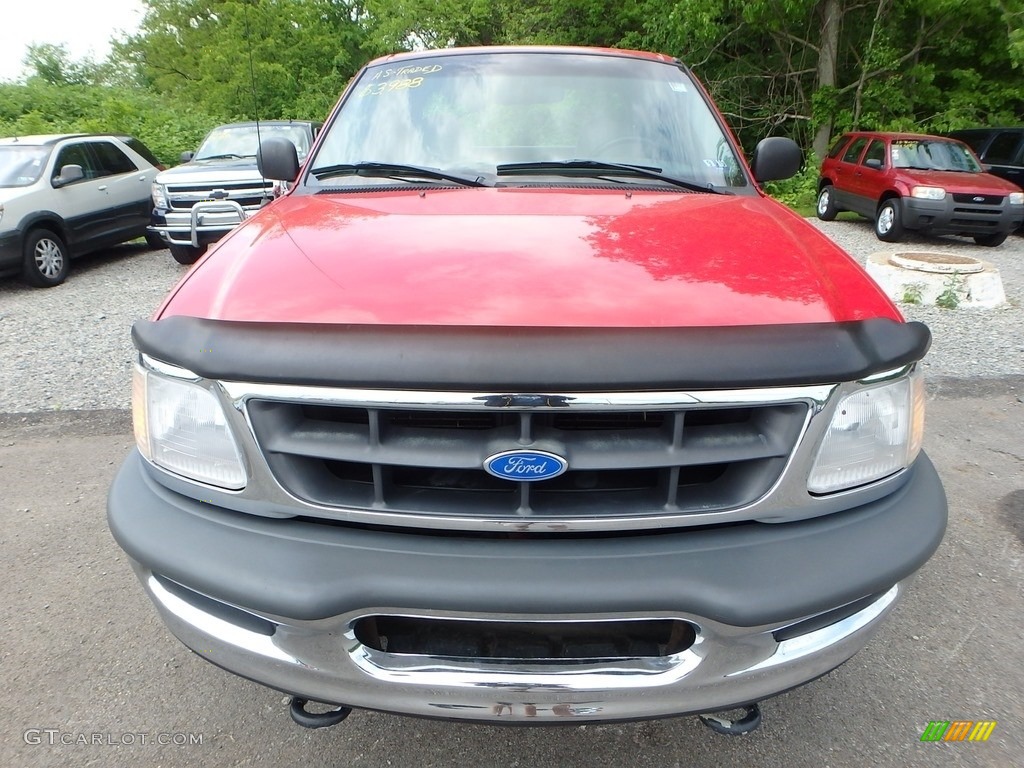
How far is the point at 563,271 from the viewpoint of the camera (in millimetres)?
1553

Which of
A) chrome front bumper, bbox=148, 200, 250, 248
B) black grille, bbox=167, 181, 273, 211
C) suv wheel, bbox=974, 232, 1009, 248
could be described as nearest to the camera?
chrome front bumper, bbox=148, 200, 250, 248

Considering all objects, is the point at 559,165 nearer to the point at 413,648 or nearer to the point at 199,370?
the point at 199,370

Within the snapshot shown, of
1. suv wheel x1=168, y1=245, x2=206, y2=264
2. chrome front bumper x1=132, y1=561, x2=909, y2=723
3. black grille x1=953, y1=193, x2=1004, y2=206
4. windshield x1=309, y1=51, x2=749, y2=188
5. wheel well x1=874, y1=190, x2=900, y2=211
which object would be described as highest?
windshield x1=309, y1=51, x2=749, y2=188

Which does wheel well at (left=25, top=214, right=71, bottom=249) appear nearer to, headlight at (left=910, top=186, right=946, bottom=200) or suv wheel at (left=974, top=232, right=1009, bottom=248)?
headlight at (left=910, top=186, right=946, bottom=200)

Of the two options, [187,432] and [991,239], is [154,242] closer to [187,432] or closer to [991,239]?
[187,432]

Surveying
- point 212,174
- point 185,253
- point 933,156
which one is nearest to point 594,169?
point 212,174

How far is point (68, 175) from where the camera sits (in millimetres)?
8539

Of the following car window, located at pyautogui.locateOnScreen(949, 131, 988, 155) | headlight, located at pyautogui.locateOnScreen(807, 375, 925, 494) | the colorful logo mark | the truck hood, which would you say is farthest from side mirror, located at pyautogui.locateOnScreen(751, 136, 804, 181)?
car window, located at pyautogui.locateOnScreen(949, 131, 988, 155)

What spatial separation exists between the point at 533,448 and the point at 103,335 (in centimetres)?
630

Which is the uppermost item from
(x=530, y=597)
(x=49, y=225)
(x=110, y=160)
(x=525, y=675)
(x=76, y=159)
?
(x=530, y=597)

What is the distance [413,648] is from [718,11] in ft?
58.5

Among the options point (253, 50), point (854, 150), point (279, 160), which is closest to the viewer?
point (279, 160)

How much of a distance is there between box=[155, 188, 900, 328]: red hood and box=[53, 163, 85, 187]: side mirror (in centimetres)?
828

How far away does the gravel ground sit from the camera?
4.97 meters
